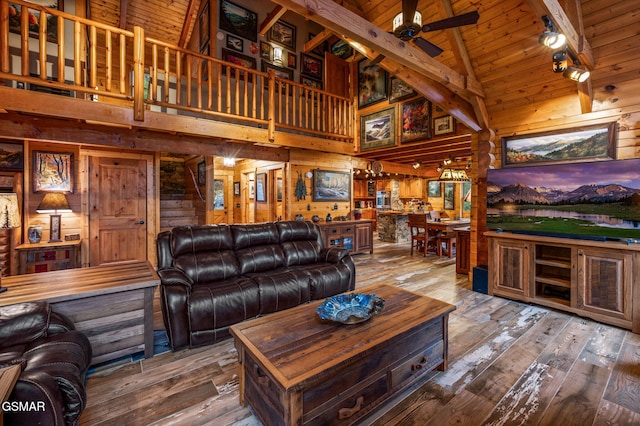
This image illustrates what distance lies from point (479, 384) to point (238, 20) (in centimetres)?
744

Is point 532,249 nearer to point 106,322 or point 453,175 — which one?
point 453,175

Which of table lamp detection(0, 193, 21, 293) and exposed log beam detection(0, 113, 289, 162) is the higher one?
exposed log beam detection(0, 113, 289, 162)

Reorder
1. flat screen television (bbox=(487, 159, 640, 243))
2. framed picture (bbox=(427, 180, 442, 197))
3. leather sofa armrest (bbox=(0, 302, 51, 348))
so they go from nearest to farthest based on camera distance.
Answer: leather sofa armrest (bbox=(0, 302, 51, 348)), flat screen television (bbox=(487, 159, 640, 243)), framed picture (bbox=(427, 180, 442, 197))

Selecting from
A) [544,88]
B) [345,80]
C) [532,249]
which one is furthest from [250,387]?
[345,80]

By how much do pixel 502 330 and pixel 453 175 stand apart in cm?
474

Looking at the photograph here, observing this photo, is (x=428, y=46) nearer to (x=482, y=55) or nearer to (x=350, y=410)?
(x=482, y=55)

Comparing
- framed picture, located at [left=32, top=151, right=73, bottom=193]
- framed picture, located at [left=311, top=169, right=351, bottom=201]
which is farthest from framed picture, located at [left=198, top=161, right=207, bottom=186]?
framed picture, located at [left=311, top=169, right=351, bottom=201]

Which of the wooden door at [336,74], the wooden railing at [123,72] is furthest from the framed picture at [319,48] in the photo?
the wooden railing at [123,72]

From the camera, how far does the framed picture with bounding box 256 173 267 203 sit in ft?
24.2

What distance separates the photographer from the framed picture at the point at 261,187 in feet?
24.2

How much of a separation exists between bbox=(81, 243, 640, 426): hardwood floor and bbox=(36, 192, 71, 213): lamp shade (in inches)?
114

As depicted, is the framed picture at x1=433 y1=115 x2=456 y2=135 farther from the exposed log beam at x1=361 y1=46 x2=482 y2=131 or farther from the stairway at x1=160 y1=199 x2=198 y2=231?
the stairway at x1=160 y1=199 x2=198 y2=231

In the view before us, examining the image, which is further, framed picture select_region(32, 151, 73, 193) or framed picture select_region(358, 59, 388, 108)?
framed picture select_region(358, 59, 388, 108)

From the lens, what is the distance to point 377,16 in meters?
5.41
